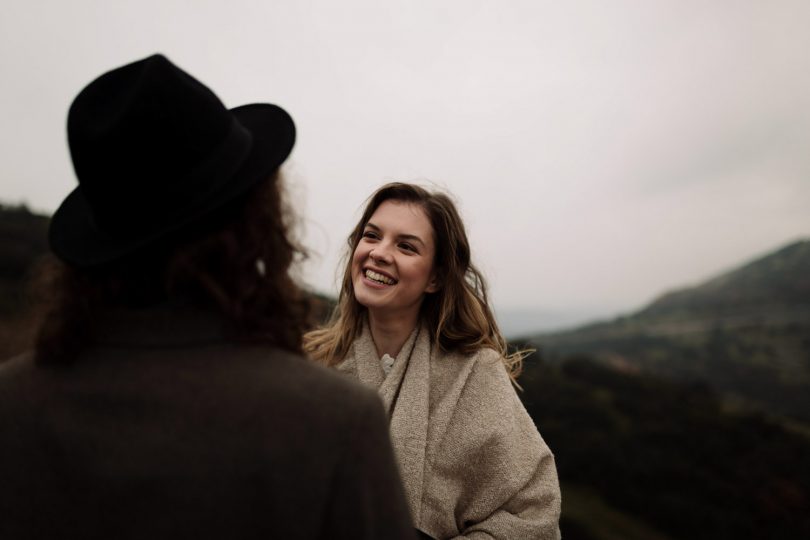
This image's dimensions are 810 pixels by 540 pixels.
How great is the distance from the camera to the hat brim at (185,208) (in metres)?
0.93

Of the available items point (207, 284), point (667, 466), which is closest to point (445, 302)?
point (207, 284)

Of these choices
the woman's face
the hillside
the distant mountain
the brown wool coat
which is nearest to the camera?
the brown wool coat

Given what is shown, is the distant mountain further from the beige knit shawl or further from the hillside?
the beige knit shawl

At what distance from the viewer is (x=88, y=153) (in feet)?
3.06

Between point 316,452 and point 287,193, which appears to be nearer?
point 316,452

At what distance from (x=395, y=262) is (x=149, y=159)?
58.9 inches

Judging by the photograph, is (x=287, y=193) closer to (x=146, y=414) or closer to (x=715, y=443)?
(x=146, y=414)

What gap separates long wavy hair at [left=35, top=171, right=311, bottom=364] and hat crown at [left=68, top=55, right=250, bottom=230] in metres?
0.08

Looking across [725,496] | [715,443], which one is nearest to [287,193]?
[725,496]

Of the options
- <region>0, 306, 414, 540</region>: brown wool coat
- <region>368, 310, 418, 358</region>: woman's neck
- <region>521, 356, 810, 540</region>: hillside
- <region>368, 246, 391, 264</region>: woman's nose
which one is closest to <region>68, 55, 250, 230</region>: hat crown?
<region>0, 306, 414, 540</region>: brown wool coat

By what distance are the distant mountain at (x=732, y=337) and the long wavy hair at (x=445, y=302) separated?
1580cm

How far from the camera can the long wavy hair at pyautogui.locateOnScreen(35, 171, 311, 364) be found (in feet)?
3.07

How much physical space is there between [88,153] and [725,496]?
12.7 metres

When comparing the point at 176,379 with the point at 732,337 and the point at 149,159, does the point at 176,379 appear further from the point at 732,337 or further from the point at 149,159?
the point at 732,337
